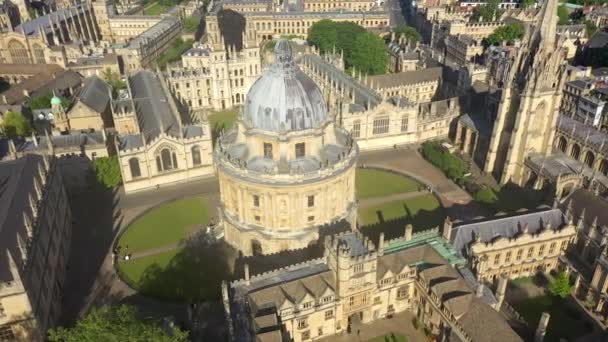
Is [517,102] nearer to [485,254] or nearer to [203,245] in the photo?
[485,254]

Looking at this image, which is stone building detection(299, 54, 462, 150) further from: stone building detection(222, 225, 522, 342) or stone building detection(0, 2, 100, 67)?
stone building detection(0, 2, 100, 67)

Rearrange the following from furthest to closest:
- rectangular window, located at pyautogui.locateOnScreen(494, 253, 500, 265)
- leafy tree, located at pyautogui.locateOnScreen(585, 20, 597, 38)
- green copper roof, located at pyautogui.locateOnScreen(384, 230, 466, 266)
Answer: leafy tree, located at pyautogui.locateOnScreen(585, 20, 597, 38), rectangular window, located at pyautogui.locateOnScreen(494, 253, 500, 265), green copper roof, located at pyautogui.locateOnScreen(384, 230, 466, 266)

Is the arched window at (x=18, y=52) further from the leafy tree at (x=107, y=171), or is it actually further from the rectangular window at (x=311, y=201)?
the rectangular window at (x=311, y=201)

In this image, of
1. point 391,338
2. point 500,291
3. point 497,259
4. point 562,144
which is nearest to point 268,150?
point 391,338

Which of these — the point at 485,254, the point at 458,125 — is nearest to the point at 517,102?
the point at 458,125

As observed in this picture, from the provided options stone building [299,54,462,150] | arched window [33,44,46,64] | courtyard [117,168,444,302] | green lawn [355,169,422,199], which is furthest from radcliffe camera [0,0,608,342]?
arched window [33,44,46,64]

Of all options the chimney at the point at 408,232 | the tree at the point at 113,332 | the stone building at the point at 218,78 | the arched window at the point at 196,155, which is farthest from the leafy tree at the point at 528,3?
the tree at the point at 113,332

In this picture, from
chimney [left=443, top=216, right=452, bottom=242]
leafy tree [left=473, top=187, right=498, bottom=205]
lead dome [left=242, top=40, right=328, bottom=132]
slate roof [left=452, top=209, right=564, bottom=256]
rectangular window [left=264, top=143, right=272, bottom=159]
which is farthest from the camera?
leafy tree [left=473, top=187, right=498, bottom=205]
